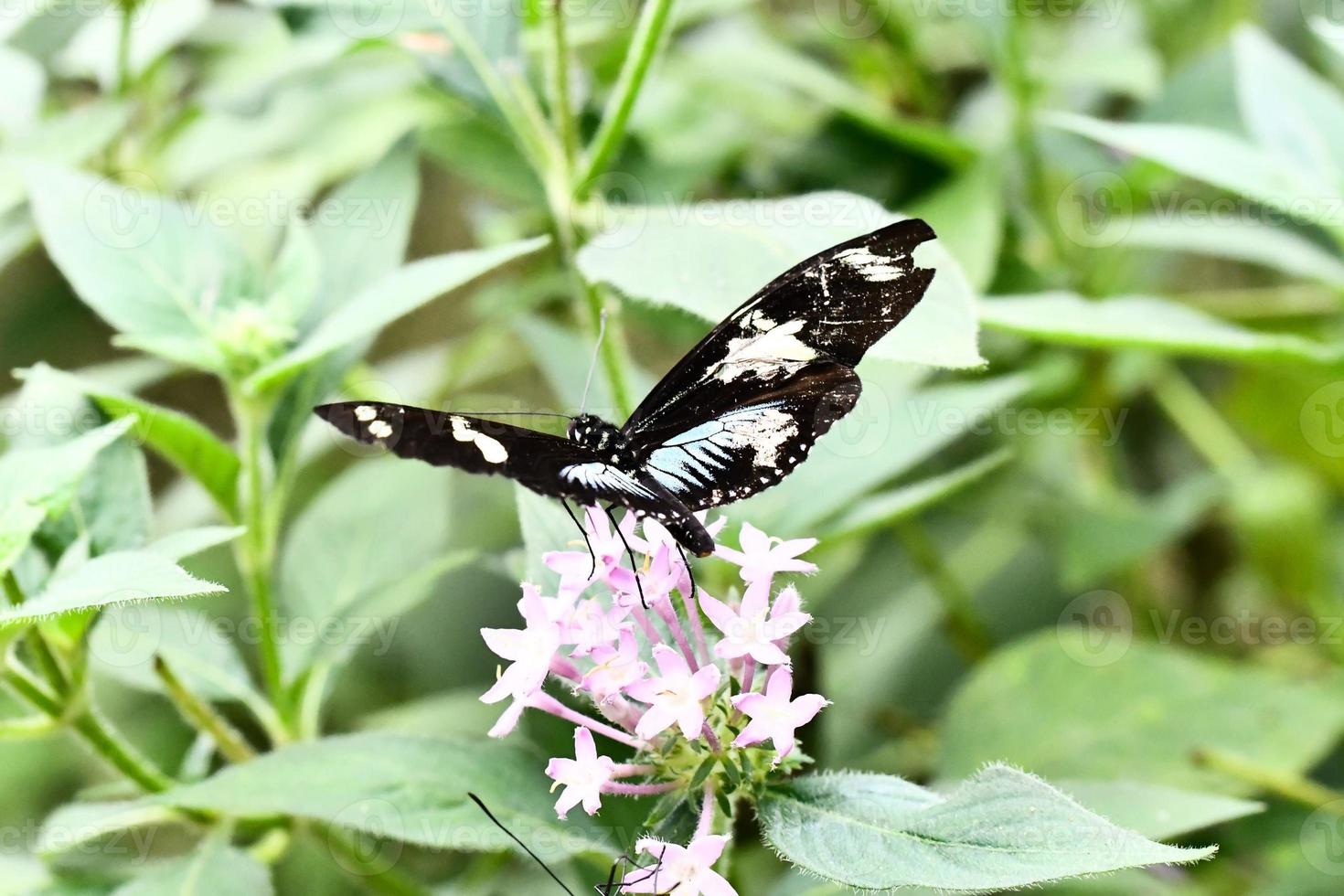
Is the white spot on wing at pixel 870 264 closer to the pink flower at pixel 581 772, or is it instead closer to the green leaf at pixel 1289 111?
the pink flower at pixel 581 772

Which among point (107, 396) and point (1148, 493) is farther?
point (1148, 493)

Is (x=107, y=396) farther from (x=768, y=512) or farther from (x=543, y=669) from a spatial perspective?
(x=768, y=512)

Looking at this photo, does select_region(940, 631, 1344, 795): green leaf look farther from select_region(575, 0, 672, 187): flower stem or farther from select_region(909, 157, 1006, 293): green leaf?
select_region(575, 0, 672, 187): flower stem

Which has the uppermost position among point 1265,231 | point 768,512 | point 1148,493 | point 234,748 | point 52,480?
point 1265,231

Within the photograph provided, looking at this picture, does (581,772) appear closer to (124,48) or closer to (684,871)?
(684,871)

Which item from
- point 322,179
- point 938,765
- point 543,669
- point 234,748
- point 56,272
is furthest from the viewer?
point 56,272

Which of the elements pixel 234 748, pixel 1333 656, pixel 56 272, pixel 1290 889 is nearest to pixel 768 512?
pixel 234 748
